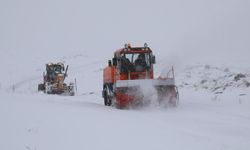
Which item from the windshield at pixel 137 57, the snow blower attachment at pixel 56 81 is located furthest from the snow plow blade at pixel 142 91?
the snow blower attachment at pixel 56 81

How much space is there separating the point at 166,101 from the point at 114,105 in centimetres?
275

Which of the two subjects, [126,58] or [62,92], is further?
[62,92]

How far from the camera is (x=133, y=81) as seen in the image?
1597 centimetres

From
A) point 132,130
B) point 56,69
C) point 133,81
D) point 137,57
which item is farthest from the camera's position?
point 56,69

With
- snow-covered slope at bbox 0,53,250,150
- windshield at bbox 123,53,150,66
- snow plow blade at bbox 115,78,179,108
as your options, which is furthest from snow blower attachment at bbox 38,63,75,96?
snow-covered slope at bbox 0,53,250,150

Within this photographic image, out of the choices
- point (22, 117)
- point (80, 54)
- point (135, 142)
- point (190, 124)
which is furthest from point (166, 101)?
point (80, 54)

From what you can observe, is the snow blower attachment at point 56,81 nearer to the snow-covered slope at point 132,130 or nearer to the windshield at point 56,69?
the windshield at point 56,69

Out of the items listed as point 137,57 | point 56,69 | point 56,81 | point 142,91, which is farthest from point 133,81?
point 56,69

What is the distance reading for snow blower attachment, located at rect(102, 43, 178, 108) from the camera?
A: 16.0 metres

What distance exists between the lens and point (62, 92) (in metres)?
33.2

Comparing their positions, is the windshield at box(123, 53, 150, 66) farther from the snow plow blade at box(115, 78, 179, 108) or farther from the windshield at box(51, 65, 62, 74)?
the windshield at box(51, 65, 62, 74)

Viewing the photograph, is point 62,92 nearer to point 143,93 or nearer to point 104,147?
point 143,93

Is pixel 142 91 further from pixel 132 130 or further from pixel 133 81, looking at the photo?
pixel 132 130

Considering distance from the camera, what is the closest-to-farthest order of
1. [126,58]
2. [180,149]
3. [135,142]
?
[180,149]
[135,142]
[126,58]
